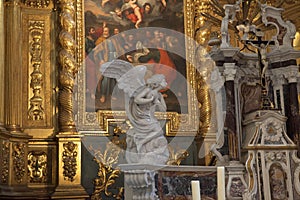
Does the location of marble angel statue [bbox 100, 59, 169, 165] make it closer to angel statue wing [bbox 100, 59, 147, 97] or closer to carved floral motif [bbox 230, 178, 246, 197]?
angel statue wing [bbox 100, 59, 147, 97]

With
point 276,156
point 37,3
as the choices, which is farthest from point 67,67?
point 276,156

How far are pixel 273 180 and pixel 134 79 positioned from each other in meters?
2.62

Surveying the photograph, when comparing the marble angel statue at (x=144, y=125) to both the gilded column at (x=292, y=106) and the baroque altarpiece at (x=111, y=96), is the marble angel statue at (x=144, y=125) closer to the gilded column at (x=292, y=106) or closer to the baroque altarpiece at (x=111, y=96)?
the baroque altarpiece at (x=111, y=96)

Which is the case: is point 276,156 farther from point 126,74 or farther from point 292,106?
point 126,74

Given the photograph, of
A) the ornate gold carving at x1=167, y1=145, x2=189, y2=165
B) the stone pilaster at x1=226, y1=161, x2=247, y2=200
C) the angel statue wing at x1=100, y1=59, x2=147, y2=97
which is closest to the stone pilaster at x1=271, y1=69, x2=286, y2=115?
the stone pilaster at x1=226, y1=161, x2=247, y2=200

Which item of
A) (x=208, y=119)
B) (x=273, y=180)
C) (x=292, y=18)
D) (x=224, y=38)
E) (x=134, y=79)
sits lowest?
(x=273, y=180)

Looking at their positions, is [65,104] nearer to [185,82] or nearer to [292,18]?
[185,82]

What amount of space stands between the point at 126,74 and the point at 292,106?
8.37 feet

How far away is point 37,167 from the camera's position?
820cm

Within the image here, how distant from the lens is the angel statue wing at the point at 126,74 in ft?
25.1

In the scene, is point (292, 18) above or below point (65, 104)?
above

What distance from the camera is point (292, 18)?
33.8 feet

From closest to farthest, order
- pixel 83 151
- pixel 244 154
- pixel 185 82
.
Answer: pixel 244 154 → pixel 83 151 → pixel 185 82

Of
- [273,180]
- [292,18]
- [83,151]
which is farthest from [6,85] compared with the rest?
[292,18]
